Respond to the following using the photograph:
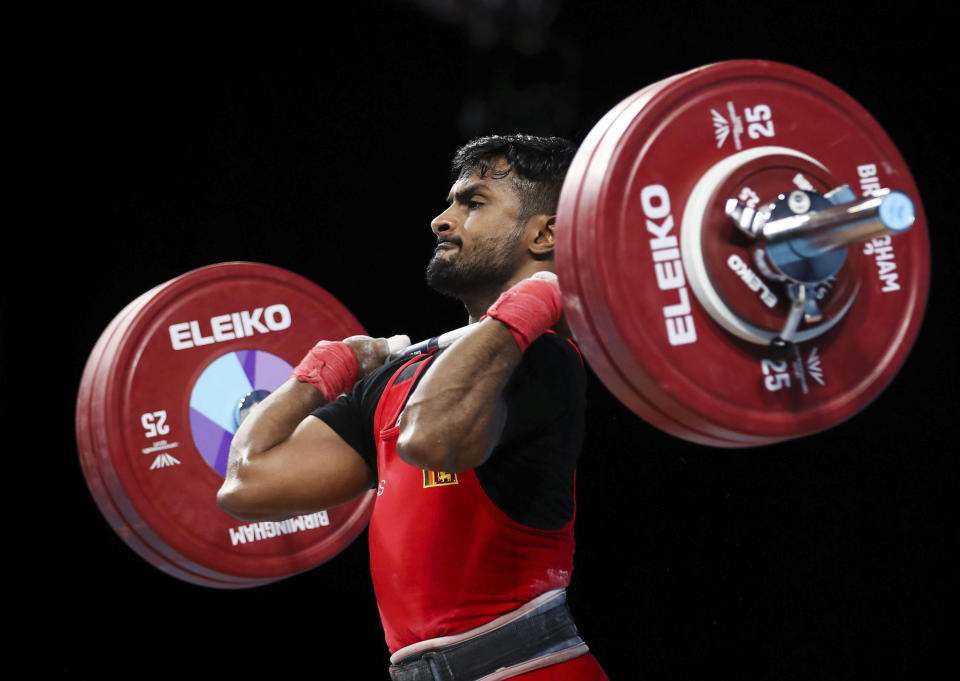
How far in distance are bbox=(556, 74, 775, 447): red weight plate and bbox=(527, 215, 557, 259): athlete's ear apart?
750 mm

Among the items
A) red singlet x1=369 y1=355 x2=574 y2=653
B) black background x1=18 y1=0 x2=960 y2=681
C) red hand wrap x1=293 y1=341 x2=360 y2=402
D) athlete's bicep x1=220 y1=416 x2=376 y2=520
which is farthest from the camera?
black background x1=18 y1=0 x2=960 y2=681

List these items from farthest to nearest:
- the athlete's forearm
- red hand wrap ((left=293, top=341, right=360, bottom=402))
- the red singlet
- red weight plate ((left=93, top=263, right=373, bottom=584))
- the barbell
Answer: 1. red weight plate ((left=93, top=263, right=373, bottom=584))
2. red hand wrap ((left=293, top=341, right=360, bottom=402))
3. the red singlet
4. the athlete's forearm
5. the barbell

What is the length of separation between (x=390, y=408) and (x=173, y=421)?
2.59 feet

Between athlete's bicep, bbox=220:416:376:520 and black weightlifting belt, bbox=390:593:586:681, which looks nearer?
Answer: black weightlifting belt, bbox=390:593:586:681

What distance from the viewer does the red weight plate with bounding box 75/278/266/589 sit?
270 centimetres

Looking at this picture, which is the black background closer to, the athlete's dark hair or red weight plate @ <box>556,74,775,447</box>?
the athlete's dark hair

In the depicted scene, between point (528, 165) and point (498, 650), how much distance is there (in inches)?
45.4

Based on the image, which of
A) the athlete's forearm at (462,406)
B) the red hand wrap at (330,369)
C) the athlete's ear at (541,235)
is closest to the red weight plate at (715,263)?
the athlete's forearm at (462,406)

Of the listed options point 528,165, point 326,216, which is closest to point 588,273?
point 528,165

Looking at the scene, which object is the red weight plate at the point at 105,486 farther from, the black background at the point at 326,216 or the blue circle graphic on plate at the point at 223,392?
the black background at the point at 326,216

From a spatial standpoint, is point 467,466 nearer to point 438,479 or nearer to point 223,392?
point 438,479

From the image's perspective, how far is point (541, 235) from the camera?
2.43 meters

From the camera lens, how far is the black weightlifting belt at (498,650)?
75.0 inches

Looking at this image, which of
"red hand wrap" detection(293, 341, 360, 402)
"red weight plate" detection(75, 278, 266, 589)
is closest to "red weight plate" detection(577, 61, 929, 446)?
"red hand wrap" detection(293, 341, 360, 402)
